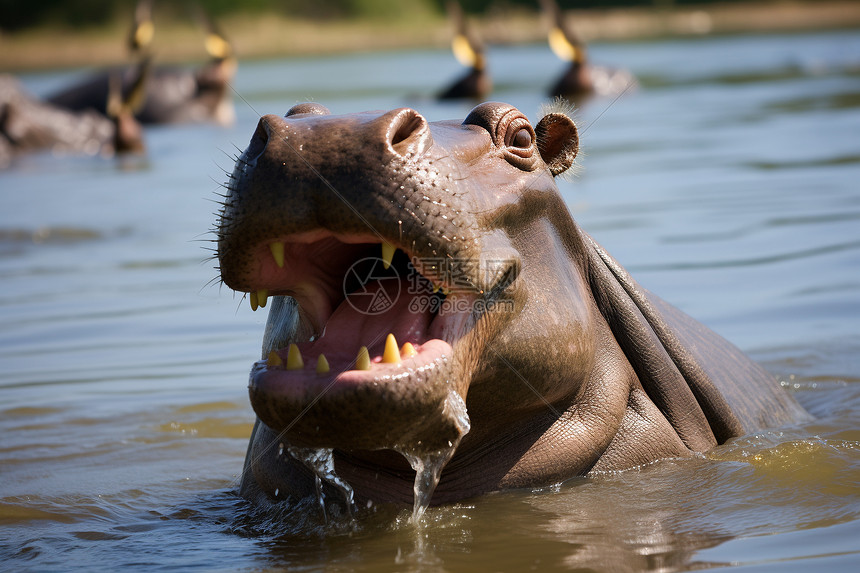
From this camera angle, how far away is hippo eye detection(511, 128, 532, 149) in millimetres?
3805

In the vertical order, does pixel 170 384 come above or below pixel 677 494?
above

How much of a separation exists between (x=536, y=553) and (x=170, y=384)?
11.1 ft

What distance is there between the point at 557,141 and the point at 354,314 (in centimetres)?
106

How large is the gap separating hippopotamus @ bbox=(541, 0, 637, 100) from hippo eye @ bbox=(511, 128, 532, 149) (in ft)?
56.8

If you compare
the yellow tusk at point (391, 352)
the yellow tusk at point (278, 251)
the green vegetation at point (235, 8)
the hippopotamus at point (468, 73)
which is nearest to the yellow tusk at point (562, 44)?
the hippopotamus at point (468, 73)

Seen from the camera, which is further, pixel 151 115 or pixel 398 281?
pixel 151 115

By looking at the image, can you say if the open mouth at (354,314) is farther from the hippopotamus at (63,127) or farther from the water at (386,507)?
the hippopotamus at (63,127)

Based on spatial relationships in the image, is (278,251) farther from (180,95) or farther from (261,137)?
(180,95)

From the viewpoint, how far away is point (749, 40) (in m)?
45.4

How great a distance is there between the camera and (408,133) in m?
3.31

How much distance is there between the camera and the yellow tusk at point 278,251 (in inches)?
129

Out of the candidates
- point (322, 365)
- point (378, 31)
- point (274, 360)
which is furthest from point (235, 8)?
point (322, 365)

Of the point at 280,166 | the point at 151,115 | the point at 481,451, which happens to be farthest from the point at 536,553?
the point at 151,115

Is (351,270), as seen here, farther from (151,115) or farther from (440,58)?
(440,58)
